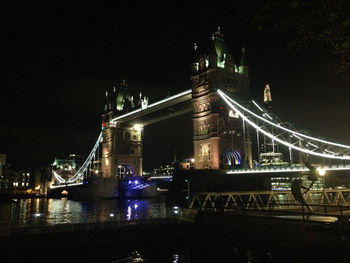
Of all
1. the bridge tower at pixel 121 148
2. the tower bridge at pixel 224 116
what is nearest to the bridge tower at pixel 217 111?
the tower bridge at pixel 224 116

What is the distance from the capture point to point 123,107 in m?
112

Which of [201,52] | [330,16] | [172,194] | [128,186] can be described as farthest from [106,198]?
[330,16]

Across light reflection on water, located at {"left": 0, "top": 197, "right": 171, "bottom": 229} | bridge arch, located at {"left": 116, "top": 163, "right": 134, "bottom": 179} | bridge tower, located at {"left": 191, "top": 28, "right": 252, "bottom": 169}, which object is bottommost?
light reflection on water, located at {"left": 0, "top": 197, "right": 171, "bottom": 229}

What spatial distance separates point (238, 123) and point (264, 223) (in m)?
45.1

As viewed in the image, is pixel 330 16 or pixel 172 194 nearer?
pixel 330 16

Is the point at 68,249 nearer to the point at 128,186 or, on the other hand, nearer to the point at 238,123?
the point at 238,123

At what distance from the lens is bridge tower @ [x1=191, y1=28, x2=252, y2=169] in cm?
5641

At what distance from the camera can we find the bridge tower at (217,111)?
56406 millimetres

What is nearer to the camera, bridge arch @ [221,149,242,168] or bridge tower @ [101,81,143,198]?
bridge arch @ [221,149,242,168]

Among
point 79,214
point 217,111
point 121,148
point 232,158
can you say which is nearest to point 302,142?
point 232,158

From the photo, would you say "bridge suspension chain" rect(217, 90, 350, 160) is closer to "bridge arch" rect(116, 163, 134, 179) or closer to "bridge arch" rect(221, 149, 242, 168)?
"bridge arch" rect(221, 149, 242, 168)

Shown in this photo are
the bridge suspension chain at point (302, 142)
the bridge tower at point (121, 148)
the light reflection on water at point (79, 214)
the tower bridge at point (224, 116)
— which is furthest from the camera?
the bridge tower at point (121, 148)

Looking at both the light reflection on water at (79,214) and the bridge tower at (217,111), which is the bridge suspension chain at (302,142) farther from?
the light reflection on water at (79,214)

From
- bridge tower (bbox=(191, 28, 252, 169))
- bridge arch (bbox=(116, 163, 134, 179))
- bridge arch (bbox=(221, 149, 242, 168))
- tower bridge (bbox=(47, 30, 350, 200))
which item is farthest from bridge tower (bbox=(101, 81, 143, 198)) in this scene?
bridge arch (bbox=(221, 149, 242, 168))
